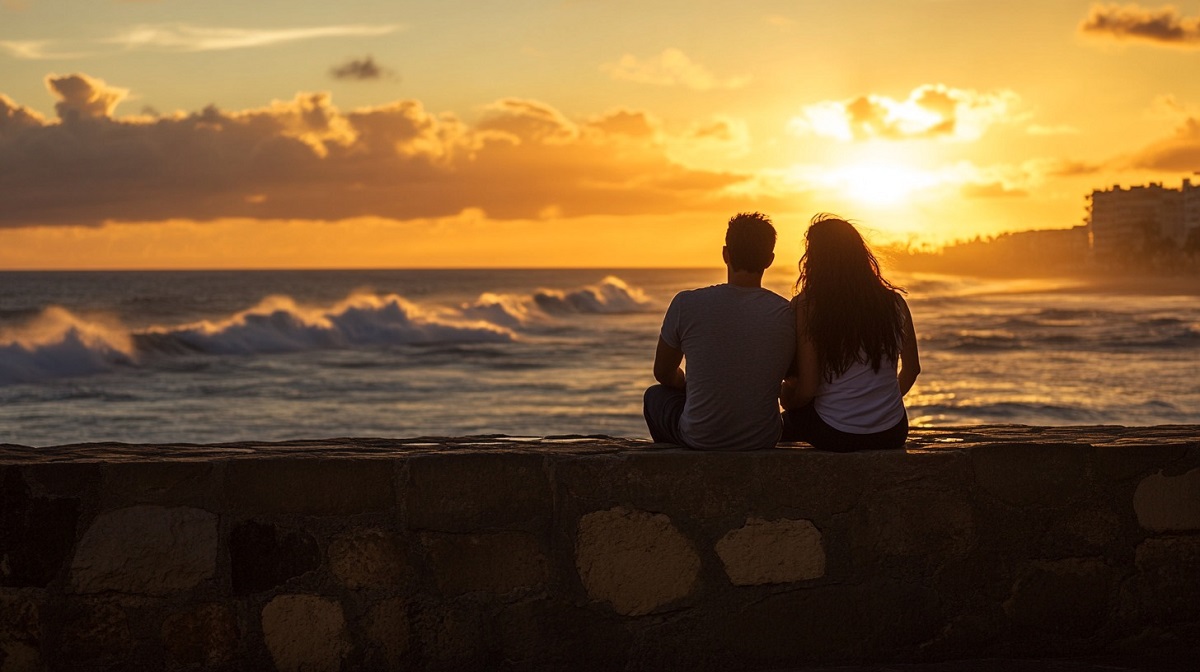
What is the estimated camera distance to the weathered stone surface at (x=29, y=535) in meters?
3.29

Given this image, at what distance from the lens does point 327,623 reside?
3.37 m

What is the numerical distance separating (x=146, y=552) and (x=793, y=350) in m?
2.06

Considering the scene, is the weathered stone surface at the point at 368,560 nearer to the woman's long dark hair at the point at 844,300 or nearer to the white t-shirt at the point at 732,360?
the white t-shirt at the point at 732,360

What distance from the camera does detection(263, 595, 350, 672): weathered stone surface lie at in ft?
11.0

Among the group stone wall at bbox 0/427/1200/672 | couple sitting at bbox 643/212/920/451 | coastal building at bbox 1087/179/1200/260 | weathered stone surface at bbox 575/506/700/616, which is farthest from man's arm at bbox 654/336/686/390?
coastal building at bbox 1087/179/1200/260

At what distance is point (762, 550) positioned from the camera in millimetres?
3449

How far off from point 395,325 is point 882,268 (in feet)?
110

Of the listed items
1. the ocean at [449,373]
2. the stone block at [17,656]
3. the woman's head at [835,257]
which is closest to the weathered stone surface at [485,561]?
Result: the stone block at [17,656]

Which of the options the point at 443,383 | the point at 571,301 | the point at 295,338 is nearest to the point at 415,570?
the point at 443,383

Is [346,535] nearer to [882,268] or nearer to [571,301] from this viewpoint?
[882,268]

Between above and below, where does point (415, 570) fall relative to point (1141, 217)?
below

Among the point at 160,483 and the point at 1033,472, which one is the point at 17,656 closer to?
the point at 160,483

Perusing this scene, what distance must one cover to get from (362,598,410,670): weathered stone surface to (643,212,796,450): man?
104cm

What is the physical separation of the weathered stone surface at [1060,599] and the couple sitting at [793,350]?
0.59 metres
